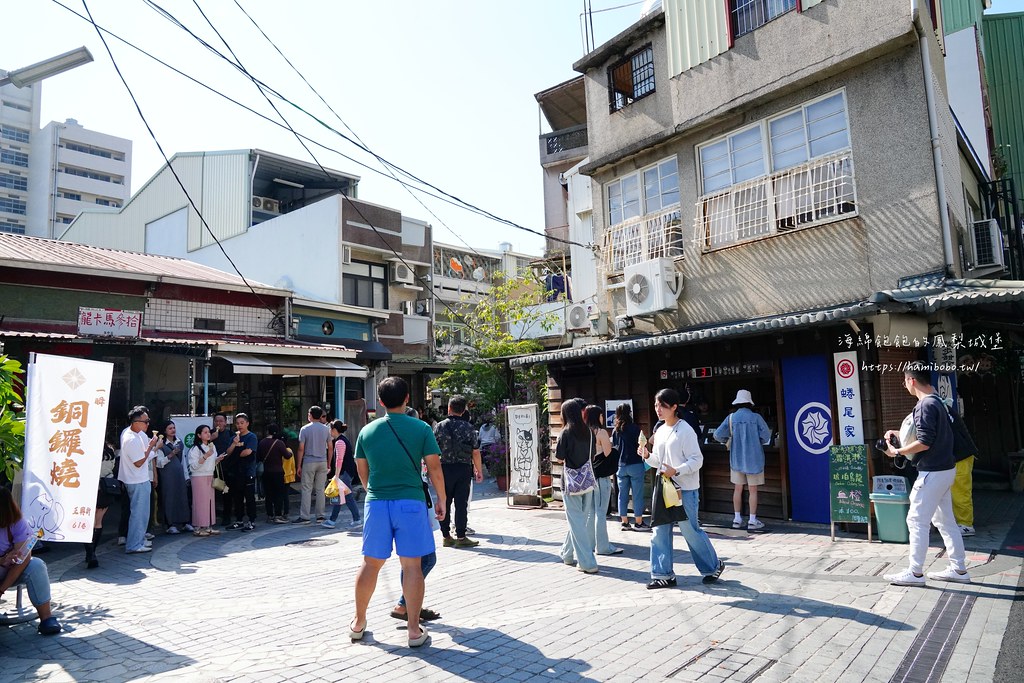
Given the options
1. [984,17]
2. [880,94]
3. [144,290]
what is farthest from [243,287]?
[984,17]

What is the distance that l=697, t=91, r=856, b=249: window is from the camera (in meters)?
10.2

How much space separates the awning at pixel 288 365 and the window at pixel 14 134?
5231 cm

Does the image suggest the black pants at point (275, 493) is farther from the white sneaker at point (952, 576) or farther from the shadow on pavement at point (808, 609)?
the white sneaker at point (952, 576)

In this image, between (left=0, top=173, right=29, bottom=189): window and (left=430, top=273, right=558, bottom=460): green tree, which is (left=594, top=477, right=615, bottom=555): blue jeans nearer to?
(left=430, top=273, right=558, bottom=460): green tree

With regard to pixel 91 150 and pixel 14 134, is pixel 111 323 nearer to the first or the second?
pixel 14 134

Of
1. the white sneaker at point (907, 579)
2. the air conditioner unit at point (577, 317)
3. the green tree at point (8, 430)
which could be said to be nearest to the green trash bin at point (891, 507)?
the white sneaker at point (907, 579)

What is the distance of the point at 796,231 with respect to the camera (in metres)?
10.6

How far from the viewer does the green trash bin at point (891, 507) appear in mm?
7863

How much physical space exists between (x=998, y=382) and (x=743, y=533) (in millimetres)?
8831

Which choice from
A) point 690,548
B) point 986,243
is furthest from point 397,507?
point 986,243

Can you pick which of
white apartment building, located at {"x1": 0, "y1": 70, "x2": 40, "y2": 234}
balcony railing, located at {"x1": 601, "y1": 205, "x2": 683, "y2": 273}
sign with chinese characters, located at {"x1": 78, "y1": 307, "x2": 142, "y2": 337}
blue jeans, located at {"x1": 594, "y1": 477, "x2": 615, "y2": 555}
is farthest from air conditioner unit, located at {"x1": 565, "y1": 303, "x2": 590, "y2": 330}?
white apartment building, located at {"x1": 0, "y1": 70, "x2": 40, "y2": 234}

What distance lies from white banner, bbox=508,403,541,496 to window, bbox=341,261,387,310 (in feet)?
39.3

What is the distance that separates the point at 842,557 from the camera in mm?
7402

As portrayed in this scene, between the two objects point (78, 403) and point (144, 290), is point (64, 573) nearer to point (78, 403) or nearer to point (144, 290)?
point (78, 403)
